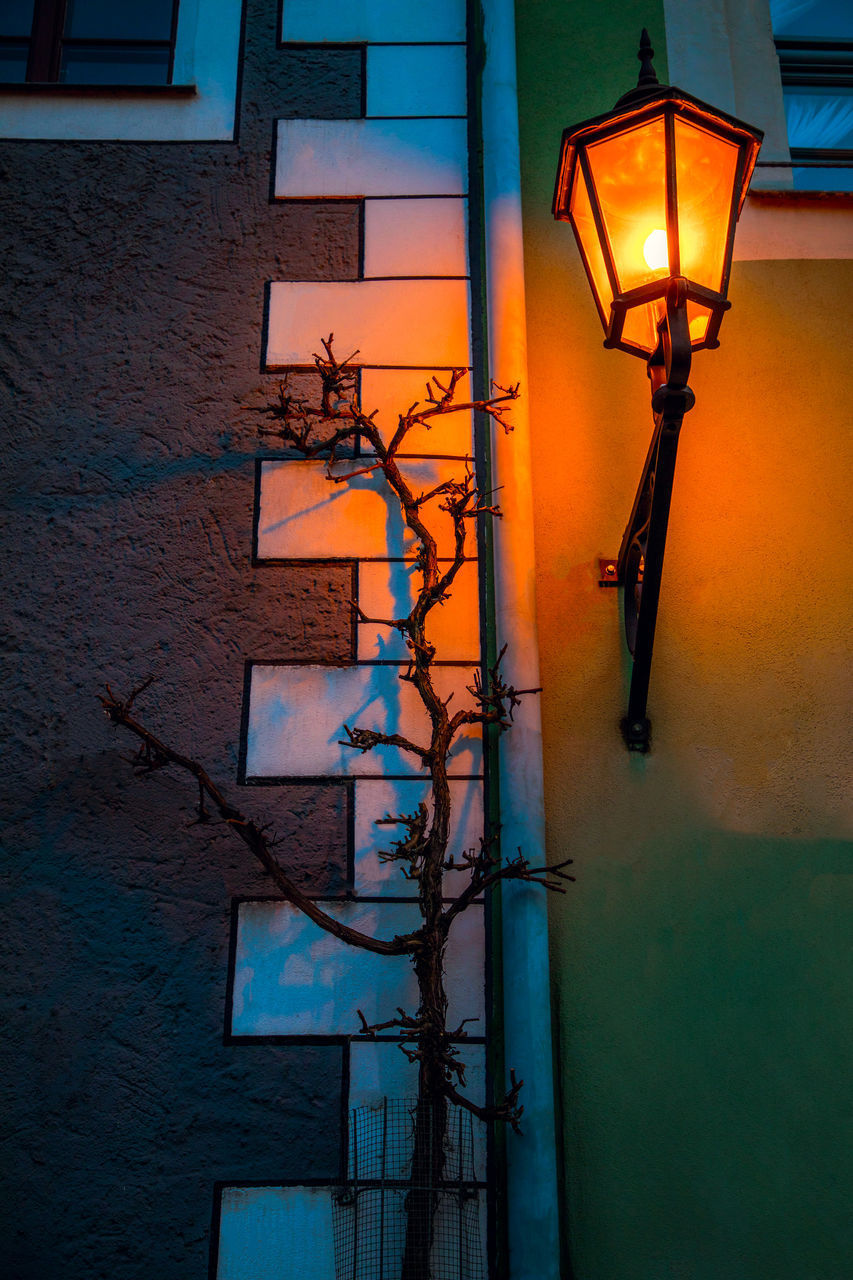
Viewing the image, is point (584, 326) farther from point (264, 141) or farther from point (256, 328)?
point (264, 141)

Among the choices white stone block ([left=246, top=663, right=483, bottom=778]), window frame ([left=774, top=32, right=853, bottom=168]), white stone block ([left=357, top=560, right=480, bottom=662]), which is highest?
window frame ([left=774, top=32, right=853, bottom=168])

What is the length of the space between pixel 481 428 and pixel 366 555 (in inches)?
18.6

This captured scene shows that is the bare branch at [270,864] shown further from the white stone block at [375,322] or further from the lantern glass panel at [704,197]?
the lantern glass panel at [704,197]

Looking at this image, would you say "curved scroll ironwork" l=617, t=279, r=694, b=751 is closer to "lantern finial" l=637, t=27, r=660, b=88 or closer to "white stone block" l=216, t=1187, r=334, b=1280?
"lantern finial" l=637, t=27, r=660, b=88

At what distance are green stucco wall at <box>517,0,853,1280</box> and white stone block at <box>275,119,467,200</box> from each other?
244 millimetres

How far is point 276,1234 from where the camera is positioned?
2025 mm

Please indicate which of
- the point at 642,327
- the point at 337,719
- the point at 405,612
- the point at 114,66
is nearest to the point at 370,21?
the point at 114,66

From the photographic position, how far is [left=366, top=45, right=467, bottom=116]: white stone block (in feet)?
9.67

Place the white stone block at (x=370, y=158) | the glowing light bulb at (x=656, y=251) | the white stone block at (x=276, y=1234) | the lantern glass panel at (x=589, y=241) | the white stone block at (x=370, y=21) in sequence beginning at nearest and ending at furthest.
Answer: the white stone block at (x=276, y=1234), the glowing light bulb at (x=656, y=251), the lantern glass panel at (x=589, y=241), the white stone block at (x=370, y=158), the white stone block at (x=370, y=21)

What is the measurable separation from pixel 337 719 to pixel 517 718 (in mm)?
430

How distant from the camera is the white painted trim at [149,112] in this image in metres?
2.97

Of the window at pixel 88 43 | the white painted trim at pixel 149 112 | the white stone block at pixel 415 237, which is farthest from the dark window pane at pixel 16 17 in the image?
the white stone block at pixel 415 237

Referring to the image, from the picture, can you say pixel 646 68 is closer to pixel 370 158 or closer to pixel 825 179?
Result: pixel 370 158

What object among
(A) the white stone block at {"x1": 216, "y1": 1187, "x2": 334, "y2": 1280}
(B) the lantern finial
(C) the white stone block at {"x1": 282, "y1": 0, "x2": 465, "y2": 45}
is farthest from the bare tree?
(C) the white stone block at {"x1": 282, "y1": 0, "x2": 465, "y2": 45}
